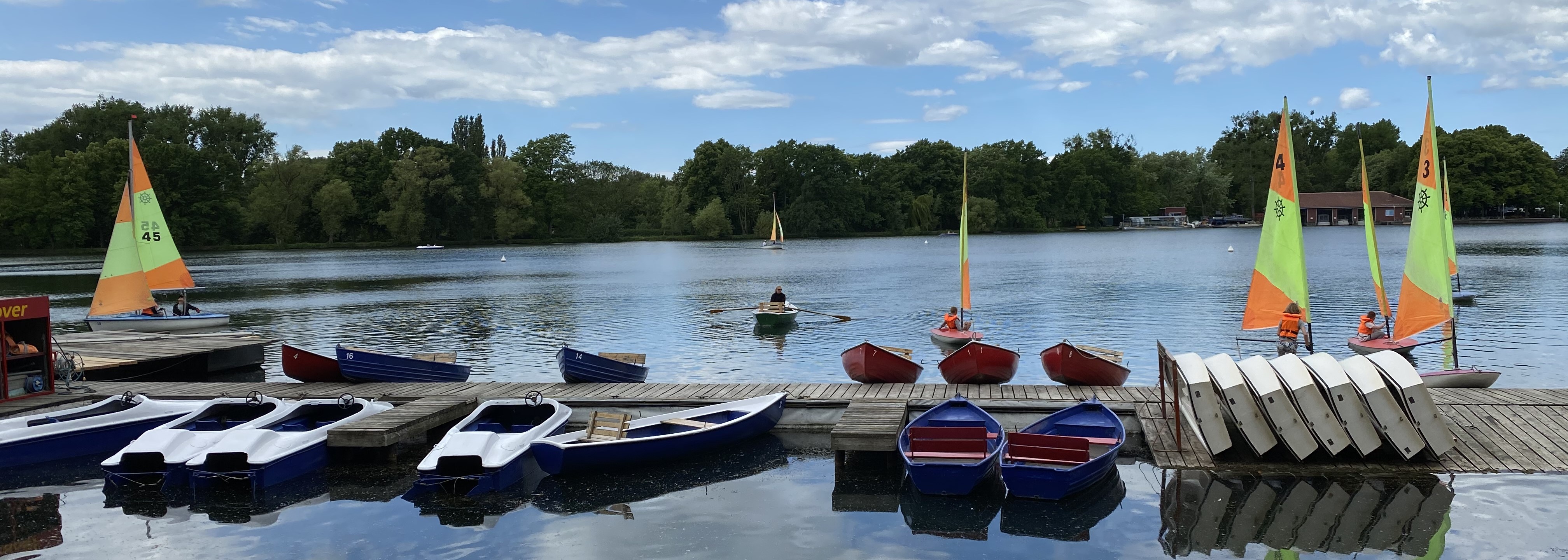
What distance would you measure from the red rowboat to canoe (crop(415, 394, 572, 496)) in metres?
8.74

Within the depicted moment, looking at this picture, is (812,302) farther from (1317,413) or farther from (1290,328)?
(1317,413)

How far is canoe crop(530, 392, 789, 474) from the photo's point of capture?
1324 cm

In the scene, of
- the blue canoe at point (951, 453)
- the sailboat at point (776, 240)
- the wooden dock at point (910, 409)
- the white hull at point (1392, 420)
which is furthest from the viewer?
the sailboat at point (776, 240)

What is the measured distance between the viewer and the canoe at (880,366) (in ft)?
60.4

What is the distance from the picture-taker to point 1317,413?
12.3 metres

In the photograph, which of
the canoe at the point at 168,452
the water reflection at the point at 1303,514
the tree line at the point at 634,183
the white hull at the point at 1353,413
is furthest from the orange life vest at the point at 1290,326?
the tree line at the point at 634,183

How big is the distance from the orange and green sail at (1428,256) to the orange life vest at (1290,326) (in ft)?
10.6

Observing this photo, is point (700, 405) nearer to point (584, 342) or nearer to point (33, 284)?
point (584, 342)

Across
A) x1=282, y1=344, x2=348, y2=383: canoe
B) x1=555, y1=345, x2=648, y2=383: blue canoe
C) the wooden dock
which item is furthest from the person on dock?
x1=282, y1=344, x2=348, y2=383: canoe

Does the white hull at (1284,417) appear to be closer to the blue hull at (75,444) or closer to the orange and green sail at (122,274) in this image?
the blue hull at (75,444)

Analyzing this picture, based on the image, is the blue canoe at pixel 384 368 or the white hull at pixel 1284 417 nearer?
the white hull at pixel 1284 417

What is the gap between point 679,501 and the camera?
1266 cm

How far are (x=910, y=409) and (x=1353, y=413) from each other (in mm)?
5994

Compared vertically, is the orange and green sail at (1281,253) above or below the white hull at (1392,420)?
above
